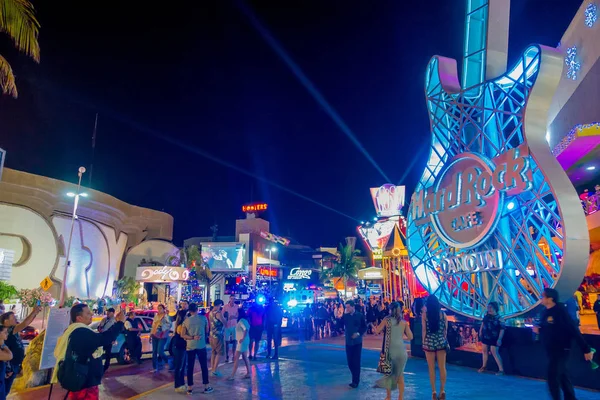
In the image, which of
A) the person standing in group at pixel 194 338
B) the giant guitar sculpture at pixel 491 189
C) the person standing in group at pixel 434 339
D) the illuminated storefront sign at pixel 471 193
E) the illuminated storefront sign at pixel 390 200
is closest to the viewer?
the person standing in group at pixel 434 339

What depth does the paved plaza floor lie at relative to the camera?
7645 millimetres

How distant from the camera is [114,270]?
42.1 m

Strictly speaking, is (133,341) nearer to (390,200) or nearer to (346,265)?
(390,200)

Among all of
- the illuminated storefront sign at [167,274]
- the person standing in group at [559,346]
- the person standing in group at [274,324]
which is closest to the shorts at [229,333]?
the person standing in group at [274,324]

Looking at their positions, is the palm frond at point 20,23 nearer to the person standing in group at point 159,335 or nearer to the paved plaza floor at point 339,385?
the person standing in group at point 159,335

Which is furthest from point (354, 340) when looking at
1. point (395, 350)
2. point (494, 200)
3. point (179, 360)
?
point (494, 200)

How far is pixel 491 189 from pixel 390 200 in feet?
98.0

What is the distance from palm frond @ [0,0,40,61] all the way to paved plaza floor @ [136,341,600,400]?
844 centimetres

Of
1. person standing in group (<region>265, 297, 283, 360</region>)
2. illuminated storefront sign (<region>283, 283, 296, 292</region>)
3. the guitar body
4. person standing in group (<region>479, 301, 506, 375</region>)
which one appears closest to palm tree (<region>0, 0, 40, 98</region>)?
person standing in group (<region>265, 297, 283, 360</region>)

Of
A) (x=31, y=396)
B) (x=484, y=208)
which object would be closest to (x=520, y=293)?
(x=484, y=208)

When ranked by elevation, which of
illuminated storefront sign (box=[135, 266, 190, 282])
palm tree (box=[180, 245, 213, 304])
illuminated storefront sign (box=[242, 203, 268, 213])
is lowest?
illuminated storefront sign (box=[135, 266, 190, 282])

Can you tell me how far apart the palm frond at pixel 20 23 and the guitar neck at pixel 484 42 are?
1149 centimetres

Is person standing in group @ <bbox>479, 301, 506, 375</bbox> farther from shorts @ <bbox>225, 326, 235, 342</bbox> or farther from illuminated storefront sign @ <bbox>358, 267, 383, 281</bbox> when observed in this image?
illuminated storefront sign @ <bbox>358, 267, 383, 281</bbox>

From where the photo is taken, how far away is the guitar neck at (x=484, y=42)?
12.9 metres
